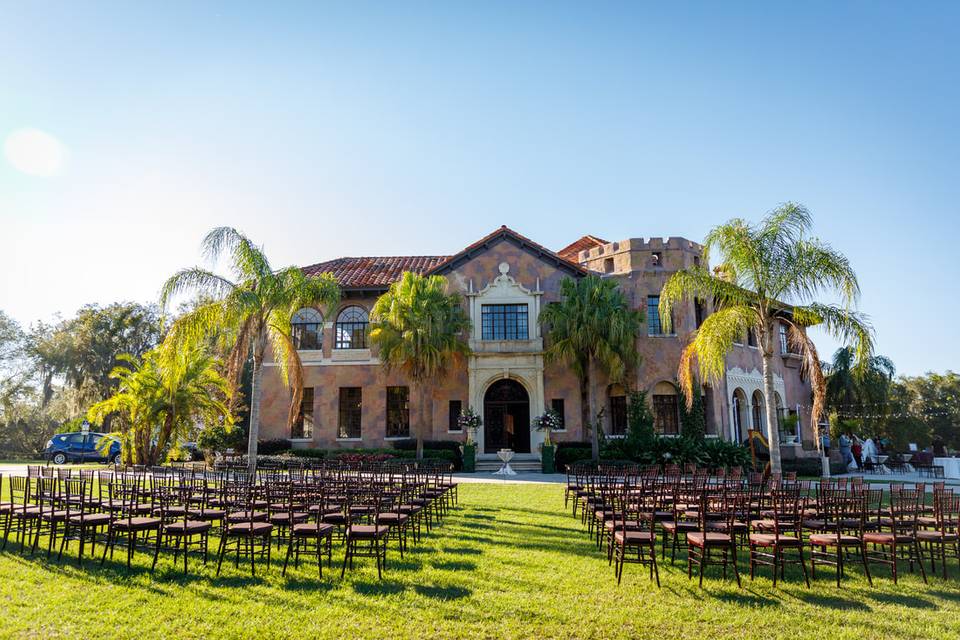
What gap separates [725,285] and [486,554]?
11137 mm

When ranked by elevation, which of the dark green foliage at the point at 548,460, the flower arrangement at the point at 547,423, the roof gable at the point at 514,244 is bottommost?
the dark green foliage at the point at 548,460

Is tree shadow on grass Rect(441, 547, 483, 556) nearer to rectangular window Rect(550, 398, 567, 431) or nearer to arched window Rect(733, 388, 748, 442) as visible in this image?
rectangular window Rect(550, 398, 567, 431)

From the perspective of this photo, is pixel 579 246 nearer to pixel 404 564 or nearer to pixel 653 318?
pixel 653 318

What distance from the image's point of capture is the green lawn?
19.6 feet

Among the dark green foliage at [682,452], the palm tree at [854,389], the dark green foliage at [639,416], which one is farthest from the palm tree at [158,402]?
the palm tree at [854,389]

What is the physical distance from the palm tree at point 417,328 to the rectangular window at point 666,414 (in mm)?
9506

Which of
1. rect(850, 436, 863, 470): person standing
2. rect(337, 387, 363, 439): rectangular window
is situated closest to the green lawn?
rect(337, 387, 363, 439): rectangular window

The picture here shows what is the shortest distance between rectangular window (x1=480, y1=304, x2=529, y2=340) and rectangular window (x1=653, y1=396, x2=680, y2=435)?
6916 mm

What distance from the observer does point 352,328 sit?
1221 inches

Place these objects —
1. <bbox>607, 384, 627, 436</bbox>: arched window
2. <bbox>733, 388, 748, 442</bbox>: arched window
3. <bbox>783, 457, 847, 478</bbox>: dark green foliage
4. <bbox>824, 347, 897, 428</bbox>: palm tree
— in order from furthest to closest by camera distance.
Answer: <bbox>824, 347, 897, 428</bbox>: palm tree
<bbox>733, 388, 748, 442</bbox>: arched window
<bbox>607, 384, 627, 436</bbox>: arched window
<bbox>783, 457, 847, 478</bbox>: dark green foliage

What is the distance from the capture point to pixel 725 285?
1705cm

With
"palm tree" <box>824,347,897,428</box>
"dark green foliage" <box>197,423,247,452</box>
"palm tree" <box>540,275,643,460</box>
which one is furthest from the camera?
"palm tree" <box>824,347,897,428</box>

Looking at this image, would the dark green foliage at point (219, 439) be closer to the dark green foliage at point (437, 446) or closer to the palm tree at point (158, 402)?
the palm tree at point (158, 402)

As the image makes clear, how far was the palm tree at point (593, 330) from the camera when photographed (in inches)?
1005
